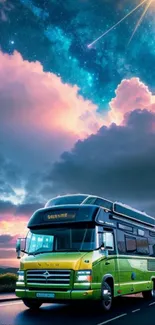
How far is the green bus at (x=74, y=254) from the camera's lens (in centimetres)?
1220

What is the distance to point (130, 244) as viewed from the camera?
54.2 feet

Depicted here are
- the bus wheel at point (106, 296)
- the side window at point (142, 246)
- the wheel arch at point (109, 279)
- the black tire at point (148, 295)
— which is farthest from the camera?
the black tire at point (148, 295)

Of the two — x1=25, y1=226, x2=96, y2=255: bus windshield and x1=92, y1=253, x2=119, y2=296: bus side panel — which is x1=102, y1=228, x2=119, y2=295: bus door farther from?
x1=25, y1=226, x2=96, y2=255: bus windshield

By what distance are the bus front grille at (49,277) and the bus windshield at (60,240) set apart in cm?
70

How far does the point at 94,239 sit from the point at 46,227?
174cm

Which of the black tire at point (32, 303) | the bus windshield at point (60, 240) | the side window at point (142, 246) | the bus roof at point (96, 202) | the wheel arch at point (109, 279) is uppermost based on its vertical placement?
the bus roof at point (96, 202)

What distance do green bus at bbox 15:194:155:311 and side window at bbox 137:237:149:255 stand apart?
7.89ft

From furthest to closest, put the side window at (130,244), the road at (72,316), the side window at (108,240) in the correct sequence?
the side window at (130,244) → the side window at (108,240) → the road at (72,316)

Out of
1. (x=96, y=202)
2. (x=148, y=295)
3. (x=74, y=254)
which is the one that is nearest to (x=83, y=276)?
(x=74, y=254)

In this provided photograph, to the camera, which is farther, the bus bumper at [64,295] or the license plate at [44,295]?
→ the license plate at [44,295]

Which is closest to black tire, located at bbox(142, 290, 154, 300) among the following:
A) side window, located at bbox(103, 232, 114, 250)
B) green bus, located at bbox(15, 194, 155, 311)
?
green bus, located at bbox(15, 194, 155, 311)

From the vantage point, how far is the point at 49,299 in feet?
40.4

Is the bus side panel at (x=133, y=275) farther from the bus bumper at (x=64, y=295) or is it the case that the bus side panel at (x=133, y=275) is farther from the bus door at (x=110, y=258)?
the bus bumper at (x=64, y=295)

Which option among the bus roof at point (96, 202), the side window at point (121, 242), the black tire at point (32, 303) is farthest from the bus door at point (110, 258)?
the black tire at point (32, 303)
